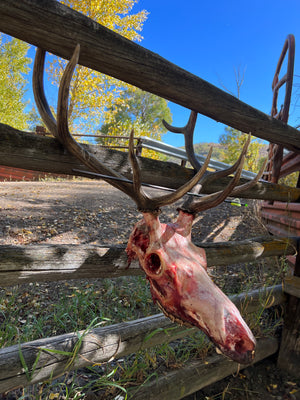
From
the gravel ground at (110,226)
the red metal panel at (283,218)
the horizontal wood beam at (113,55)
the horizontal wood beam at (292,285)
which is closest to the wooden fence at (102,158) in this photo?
the horizontal wood beam at (113,55)

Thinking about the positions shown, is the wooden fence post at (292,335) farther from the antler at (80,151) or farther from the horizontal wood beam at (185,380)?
the antler at (80,151)

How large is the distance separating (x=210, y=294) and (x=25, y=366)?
113 centimetres

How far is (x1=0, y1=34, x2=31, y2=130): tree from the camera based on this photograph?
47.4ft

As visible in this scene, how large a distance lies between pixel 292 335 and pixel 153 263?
2.49 meters

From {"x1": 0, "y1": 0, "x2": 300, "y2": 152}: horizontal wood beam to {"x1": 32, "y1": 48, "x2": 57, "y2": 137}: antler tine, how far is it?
0.20 feet

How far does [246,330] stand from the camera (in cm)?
92

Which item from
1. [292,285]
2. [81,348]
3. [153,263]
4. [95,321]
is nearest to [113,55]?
[153,263]

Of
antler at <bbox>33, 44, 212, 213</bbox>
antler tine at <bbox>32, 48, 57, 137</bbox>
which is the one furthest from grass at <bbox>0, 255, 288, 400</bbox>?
antler tine at <bbox>32, 48, 57, 137</bbox>

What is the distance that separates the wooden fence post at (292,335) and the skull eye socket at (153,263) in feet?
7.30

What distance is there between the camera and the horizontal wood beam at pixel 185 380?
6.30ft

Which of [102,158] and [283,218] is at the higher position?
[102,158]

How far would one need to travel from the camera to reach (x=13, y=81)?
51.4 feet

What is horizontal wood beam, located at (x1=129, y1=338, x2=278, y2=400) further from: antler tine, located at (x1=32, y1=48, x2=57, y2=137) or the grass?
antler tine, located at (x1=32, y1=48, x2=57, y2=137)

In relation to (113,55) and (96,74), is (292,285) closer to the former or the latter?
(113,55)
